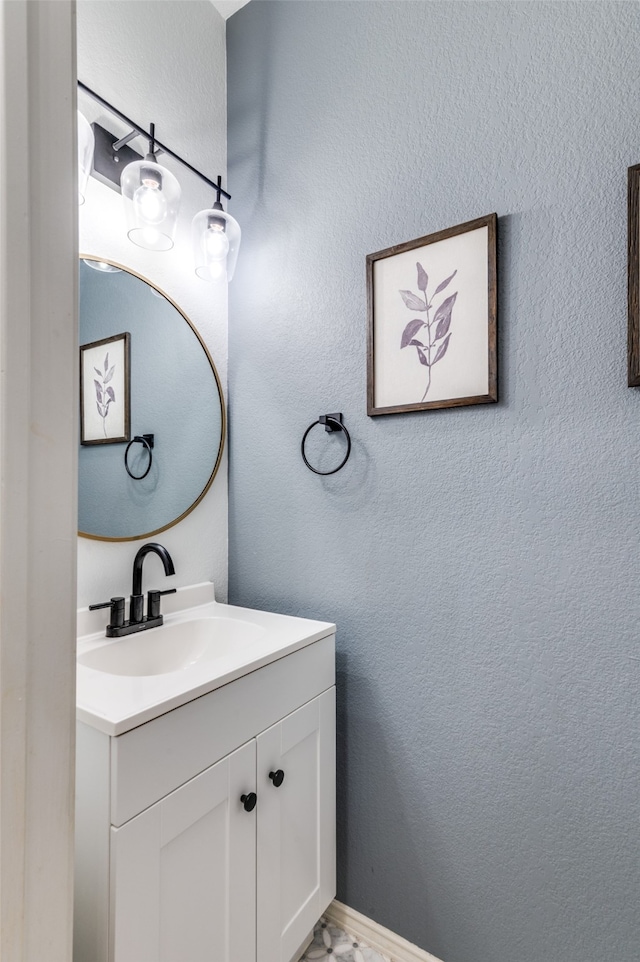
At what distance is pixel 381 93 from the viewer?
1.23 meters

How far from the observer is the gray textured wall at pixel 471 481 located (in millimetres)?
943

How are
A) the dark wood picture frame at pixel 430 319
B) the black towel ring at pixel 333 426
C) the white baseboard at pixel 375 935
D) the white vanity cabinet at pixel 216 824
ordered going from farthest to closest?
the black towel ring at pixel 333 426
the white baseboard at pixel 375 935
the dark wood picture frame at pixel 430 319
the white vanity cabinet at pixel 216 824

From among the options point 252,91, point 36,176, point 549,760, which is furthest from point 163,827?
point 252,91

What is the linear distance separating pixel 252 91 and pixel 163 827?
1917mm

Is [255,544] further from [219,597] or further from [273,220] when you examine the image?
[273,220]

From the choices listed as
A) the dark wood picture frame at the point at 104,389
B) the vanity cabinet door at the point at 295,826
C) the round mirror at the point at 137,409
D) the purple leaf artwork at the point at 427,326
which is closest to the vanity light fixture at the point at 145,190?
the round mirror at the point at 137,409

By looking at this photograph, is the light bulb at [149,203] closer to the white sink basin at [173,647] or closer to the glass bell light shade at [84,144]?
the glass bell light shade at [84,144]

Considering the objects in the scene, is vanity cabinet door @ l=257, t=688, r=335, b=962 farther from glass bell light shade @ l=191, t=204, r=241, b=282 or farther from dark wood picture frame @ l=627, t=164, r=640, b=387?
glass bell light shade @ l=191, t=204, r=241, b=282

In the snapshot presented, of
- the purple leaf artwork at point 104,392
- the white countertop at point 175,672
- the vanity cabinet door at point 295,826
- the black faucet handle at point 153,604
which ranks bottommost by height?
the vanity cabinet door at point 295,826

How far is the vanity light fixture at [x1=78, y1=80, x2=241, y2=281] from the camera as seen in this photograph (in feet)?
3.70

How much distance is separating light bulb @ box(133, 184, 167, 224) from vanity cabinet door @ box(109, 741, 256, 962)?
1.21m

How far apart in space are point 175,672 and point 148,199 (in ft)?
3.52

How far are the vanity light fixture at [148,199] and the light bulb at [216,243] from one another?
0.40 ft

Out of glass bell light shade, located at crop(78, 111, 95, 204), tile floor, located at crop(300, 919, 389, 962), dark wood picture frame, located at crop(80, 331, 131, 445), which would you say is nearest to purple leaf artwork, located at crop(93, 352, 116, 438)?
dark wood picture frame, located at crop(80, 331, 131, 445)
